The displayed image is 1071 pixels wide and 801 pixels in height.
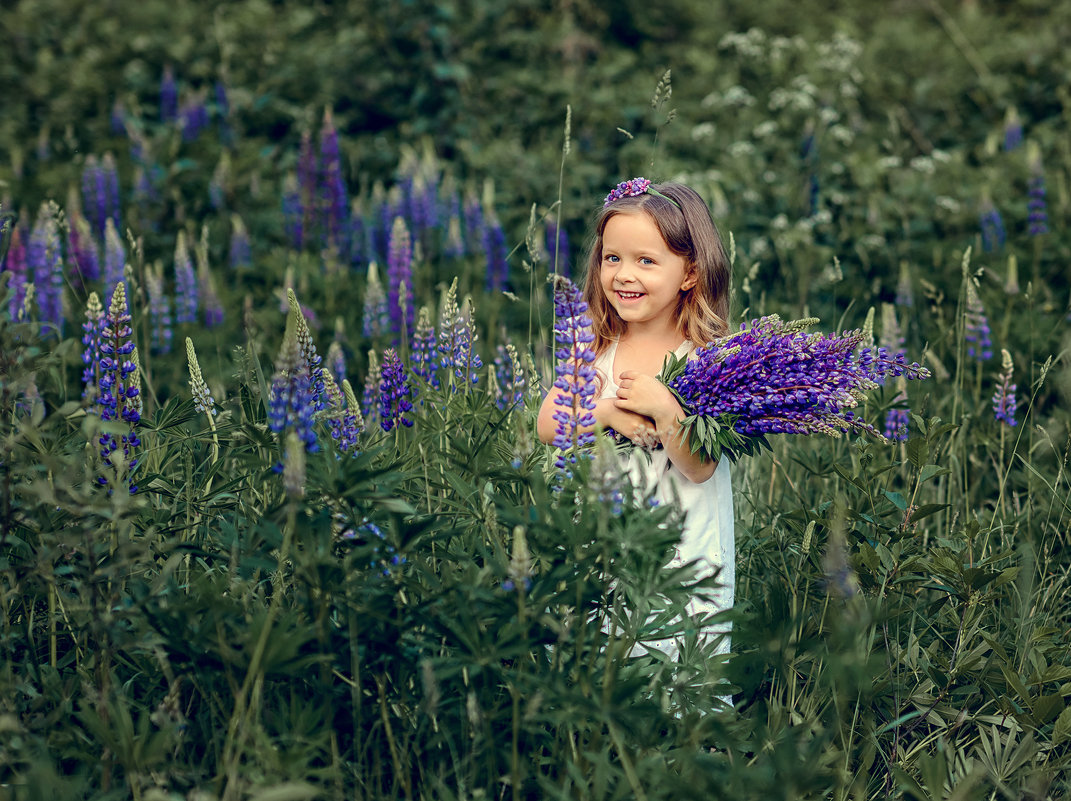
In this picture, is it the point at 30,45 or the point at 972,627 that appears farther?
the point at 30,45

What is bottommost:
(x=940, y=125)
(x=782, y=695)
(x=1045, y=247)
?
(x=782, y=695)

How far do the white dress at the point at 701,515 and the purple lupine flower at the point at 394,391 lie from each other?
0.60 meters

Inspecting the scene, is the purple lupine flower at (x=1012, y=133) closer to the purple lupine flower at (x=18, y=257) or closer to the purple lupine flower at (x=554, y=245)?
the purple lupine flower at (x=554, y=245)

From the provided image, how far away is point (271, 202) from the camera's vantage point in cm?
655

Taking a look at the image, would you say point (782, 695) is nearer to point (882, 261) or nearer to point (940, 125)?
point (882, 261)

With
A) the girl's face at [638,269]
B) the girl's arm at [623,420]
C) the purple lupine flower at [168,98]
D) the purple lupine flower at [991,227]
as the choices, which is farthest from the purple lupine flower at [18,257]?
the purple lupine flower at [991,227]

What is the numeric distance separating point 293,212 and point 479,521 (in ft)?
12.2

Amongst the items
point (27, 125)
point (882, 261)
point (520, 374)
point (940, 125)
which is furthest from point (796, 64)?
point (520, 374)

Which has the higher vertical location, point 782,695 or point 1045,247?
point 1045,247

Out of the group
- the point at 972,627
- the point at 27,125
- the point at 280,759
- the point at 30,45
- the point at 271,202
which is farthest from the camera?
the point at 30,45

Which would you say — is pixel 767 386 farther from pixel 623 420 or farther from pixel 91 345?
pixel 91 345

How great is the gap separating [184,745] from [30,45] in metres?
7.80

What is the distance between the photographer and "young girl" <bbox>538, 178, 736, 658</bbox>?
8.32 ft

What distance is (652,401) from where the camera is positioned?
242cm
